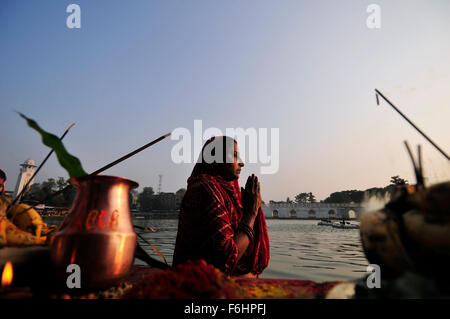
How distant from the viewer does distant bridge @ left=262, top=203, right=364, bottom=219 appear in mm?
69562

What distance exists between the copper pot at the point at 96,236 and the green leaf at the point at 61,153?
0.65 m

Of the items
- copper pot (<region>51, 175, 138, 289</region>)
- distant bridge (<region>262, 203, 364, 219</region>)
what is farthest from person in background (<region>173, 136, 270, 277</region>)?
distant bridge (<region>262, 203, 364, 219</region>)

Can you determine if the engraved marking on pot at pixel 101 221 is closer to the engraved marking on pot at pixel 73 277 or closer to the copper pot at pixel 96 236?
the copper pot at pixel 96 236

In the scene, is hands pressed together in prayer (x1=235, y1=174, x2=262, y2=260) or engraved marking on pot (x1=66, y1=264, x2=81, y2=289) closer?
engraved marking on pot (x1=66, y1=264, x2=81, y2=289)

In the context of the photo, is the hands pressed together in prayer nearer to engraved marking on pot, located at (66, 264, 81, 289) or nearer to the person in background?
the person in background

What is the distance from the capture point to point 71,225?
4.28ft

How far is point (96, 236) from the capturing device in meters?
1.25

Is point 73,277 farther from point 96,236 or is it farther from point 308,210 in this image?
point 308,210

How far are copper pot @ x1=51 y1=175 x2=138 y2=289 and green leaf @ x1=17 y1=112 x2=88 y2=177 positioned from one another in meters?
0.65

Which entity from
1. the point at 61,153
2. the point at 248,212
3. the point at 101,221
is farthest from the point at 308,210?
the point at 101,221

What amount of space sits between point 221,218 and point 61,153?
1659 millimetres

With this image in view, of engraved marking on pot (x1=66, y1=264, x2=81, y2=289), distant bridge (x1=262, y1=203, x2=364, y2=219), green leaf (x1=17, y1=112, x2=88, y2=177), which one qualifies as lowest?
distant bridge (x1=262, y1=203, x2=364, y2=219)

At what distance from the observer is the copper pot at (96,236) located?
1.23 m
